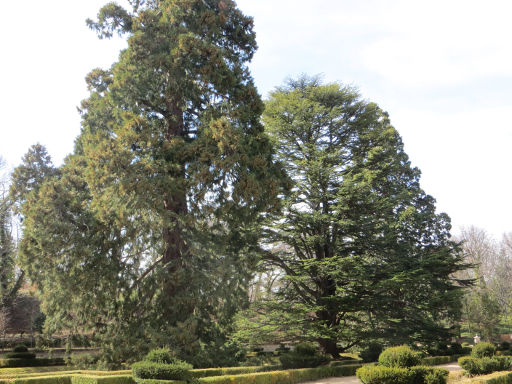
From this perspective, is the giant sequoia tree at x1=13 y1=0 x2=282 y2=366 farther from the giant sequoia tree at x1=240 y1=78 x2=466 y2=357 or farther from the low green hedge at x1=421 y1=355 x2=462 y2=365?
the low green hedge at x1=421 y1=355 x2=462 y2=365

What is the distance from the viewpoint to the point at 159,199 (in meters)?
13.9

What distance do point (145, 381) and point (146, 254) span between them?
8067 millimetres

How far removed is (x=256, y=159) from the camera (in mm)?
14977

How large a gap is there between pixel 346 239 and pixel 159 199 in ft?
36.7

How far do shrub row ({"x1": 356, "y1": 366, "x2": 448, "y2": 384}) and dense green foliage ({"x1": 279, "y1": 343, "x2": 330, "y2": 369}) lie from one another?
4982mm

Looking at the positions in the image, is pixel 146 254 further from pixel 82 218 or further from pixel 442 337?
pixel 442 337

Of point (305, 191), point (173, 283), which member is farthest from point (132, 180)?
point (305, 191)

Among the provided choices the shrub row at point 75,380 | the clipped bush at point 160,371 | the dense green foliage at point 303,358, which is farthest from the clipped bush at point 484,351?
the shrub row at point 75,380

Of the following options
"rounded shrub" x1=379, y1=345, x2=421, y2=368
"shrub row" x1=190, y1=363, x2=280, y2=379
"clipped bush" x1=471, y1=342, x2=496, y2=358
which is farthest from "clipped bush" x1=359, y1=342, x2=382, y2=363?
"rounded shrub" x1=379, y1=345, x2=421, y2=368

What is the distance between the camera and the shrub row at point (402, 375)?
1105cm

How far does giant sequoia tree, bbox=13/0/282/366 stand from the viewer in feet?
46.5

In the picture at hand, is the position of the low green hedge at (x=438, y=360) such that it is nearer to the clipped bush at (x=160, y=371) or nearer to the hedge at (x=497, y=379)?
the hedge at (x=497, y=379)

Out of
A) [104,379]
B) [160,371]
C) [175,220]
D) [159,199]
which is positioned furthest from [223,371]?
[159,199]

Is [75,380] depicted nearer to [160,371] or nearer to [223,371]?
[160,371]
